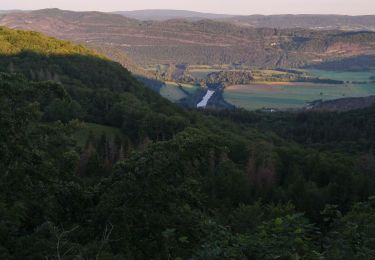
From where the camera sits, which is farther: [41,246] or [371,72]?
[371,72]

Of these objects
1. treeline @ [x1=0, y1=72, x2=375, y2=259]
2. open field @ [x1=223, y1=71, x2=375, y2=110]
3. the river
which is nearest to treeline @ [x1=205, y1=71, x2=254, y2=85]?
open field @ [x1=223, y1=71, x2=375, y2=110]

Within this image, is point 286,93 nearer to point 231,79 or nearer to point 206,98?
point 206,98

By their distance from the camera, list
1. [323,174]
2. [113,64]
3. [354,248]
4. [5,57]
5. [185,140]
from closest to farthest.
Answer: [354,248], [185,140], [323,174], [5,57], [113,64]

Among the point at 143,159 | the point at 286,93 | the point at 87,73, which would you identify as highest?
the point at 143,159

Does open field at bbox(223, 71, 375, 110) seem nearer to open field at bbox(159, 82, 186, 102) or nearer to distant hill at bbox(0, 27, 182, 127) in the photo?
open field at bbox(159, 82, 186, 102)

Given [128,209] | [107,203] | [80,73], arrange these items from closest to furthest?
[128,209], [107,203], [80,73]

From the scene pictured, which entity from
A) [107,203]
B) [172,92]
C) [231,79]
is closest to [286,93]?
[172,92]

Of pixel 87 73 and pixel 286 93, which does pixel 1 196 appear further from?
pixel 286 93

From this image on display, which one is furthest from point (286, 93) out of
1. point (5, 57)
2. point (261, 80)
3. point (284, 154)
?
point (284, 154)

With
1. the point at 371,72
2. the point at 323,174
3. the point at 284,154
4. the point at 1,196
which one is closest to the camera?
the point at 1,196
